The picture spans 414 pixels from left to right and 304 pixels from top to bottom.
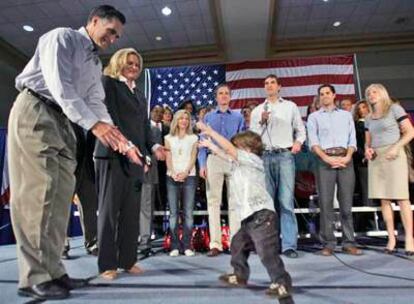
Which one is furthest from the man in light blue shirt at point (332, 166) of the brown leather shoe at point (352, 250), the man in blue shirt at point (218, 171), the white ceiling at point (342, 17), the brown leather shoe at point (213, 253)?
the white ceiling at point (342, 17)

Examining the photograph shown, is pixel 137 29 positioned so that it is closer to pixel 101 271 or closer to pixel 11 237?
pixel 11 237

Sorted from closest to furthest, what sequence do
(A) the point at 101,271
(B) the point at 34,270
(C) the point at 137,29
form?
(B) the point at 34,270 < (A) the point at 101,271 < (C) the point at 137,29

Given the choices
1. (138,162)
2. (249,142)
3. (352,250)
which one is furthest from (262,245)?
(352,250)

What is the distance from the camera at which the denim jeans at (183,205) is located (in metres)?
3.21

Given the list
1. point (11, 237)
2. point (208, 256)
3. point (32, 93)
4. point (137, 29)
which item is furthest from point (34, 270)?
point (137, 29)

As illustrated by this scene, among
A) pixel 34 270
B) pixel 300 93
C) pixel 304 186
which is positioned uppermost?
pixel 300 93

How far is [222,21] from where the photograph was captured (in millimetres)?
7426

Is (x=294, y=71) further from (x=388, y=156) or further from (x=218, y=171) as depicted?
(x=218, y=171)

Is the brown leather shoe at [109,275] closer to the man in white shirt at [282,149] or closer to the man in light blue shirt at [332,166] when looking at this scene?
the man in white shirt at [282,149]

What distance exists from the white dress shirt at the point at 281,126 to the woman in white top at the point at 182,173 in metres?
0.68

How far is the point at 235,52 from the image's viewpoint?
870 centimetres

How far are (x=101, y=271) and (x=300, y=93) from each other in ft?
14.3

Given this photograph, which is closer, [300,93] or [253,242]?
[253,242]

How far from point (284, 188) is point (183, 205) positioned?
3.09ft
